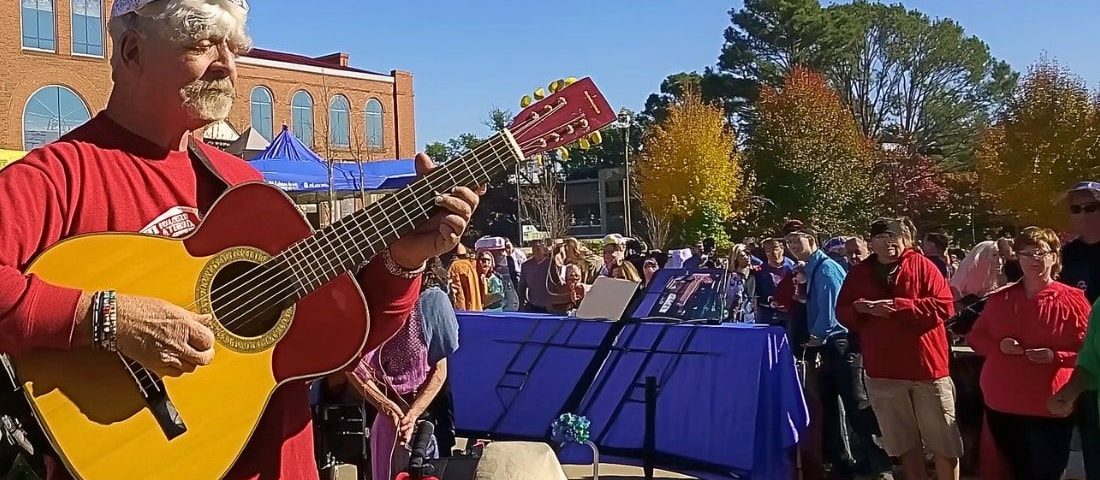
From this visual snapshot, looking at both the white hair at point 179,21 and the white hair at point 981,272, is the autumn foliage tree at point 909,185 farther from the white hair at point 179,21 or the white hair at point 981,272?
the white hair at point 179,21

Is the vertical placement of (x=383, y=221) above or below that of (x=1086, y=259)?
above

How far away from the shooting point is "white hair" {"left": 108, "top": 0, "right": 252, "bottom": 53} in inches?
73.9

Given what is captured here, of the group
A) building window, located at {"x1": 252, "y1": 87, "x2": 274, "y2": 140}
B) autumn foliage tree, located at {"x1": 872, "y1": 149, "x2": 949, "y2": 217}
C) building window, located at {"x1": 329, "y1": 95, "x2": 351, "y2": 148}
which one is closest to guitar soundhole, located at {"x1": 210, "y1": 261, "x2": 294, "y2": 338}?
autumn foliage tree, located at {"x1": 872, "y1": 149, "x2": 949, "y2": 217}

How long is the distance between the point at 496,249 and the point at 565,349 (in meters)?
8.74

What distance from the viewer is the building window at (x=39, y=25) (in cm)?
2873

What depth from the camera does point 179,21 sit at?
188 centimetres

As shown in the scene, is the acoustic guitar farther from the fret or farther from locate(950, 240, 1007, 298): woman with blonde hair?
locate(950, 240, 1007, 298): woman with blonde hair

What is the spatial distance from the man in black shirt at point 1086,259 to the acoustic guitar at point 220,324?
4308 mm

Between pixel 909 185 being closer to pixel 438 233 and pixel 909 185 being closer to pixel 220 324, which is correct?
pixel 438 233

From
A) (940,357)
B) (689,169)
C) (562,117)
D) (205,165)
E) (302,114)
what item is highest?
(302,114)

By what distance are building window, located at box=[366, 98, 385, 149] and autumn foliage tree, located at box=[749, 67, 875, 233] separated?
1650 centimetres

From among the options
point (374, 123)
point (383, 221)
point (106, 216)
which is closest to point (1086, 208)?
point (383, 221)

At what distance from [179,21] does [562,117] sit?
0.93 meters

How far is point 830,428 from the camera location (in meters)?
6.49
